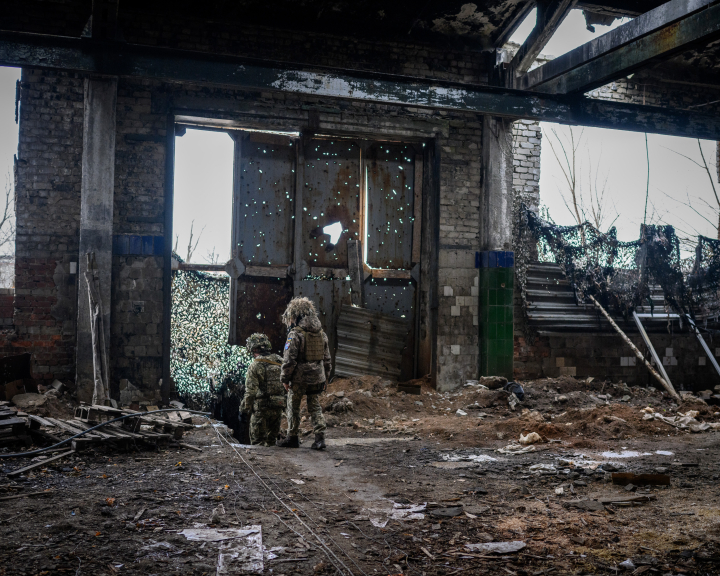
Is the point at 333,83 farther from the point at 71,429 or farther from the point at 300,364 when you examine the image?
the point at 71,429

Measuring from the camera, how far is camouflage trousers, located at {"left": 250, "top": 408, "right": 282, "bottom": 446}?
279 inches

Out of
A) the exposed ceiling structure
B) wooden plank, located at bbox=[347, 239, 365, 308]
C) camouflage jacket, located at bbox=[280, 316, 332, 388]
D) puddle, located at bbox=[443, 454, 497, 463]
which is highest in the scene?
the exposed ceiling structure

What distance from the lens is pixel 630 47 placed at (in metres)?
5.73

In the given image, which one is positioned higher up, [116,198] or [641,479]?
[116,198]

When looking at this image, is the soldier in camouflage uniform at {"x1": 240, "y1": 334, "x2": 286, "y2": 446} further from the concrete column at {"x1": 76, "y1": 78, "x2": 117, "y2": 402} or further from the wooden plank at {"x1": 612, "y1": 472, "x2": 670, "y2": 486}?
the wooden plank at {"x1": 612, "y1": 472, "x2": 670, "y2": 486}

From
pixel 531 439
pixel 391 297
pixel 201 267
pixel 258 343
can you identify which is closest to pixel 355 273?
pixel 391 297

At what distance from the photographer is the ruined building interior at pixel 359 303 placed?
3822 millimetres

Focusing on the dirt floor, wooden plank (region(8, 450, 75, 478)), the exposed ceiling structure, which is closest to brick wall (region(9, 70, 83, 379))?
the exposed ceiling structure

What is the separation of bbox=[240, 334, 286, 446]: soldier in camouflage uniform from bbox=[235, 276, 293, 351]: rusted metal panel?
86.2 inches

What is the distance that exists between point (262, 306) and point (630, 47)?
20.0 ft

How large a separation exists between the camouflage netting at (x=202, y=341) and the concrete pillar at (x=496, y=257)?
388cm

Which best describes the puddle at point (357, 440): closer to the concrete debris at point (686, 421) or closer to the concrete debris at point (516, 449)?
the concrete debris at point (516, 449)

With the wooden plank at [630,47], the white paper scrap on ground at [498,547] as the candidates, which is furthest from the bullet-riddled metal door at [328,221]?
the white paper scrap on ground at [498,547]

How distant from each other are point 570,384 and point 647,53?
5482 mm
